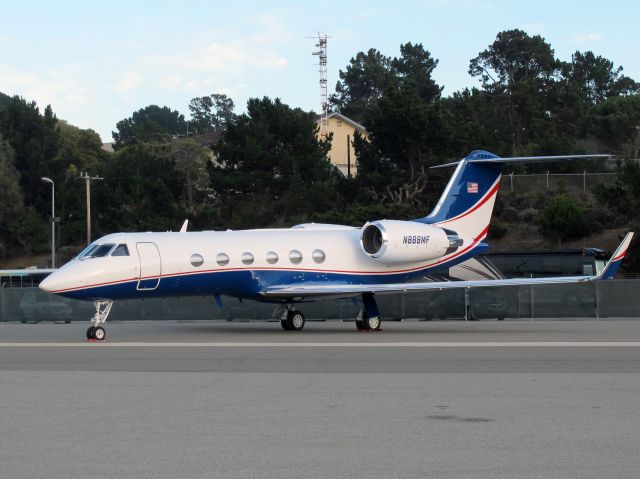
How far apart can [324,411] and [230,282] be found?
15210mm

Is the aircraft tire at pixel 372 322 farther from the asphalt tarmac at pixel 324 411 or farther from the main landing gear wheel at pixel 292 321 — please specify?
the asphalt tarmac at pixel 324 411

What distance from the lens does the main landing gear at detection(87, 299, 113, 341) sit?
2294 cm

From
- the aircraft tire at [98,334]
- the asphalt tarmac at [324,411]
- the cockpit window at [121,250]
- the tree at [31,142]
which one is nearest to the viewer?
the asphalt tarmac at [324,411]

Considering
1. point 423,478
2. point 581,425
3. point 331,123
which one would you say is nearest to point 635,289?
point 581,425

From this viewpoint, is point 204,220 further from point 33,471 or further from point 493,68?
point 33,471

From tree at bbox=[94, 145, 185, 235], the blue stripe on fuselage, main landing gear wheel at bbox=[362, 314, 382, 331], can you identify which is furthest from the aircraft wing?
tree at bbox=[94, 145, 185, 235]

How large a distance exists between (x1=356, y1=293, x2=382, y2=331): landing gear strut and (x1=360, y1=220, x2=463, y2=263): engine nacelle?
135 cm

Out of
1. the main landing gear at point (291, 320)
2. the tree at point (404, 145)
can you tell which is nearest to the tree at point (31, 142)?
the tree at point (404, 145)

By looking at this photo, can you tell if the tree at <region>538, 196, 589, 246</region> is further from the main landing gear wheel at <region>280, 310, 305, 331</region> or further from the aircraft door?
the aircraft door

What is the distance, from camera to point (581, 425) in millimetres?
9852

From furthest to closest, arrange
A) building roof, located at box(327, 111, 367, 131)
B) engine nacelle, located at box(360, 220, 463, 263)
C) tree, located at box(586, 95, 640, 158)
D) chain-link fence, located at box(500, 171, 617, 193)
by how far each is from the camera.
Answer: building roof, located at box(327, 111, 367, 131) < tree, located at box(586, 95, 640, 158) < chain-link fence, located at box(500, 171, 617, 193) < engine nacelle, located at box(360, 220, 463, 263)

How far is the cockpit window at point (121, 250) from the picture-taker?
24.3 meters

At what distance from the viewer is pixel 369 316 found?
26516 mm

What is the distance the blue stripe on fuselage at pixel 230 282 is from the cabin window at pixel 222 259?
0.24 metres
